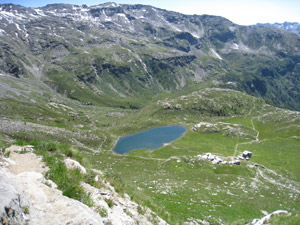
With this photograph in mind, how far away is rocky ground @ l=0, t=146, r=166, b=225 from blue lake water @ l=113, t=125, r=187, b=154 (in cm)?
12135

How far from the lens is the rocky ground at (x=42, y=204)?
6277 millimetres

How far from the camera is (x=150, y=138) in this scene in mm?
161000

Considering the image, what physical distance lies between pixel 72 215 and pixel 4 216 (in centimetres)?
237

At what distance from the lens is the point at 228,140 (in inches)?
6048

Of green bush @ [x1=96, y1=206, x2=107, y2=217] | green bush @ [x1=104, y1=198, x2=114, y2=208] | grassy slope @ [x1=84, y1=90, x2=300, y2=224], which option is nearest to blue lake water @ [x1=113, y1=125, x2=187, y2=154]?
grassy slope @ [x1=84, y1=90, x2=300, y2=224]

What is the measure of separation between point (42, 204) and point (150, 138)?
506 feet

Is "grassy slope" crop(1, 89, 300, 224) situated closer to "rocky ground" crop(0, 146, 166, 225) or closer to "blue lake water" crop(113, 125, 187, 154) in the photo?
"rocky ground" crop(0, 146, 166, 225)

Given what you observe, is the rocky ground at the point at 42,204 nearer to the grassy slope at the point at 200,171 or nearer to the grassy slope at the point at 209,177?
the grassy slope at the point at 200,171

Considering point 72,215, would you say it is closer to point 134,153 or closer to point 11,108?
point 134,153

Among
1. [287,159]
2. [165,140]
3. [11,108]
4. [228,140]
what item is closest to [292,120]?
[228,140]

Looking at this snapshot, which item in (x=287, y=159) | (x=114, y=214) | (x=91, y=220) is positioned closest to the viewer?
(x=91, y=220)

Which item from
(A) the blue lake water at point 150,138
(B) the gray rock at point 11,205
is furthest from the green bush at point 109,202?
(A) the blue lake water at point 150,138

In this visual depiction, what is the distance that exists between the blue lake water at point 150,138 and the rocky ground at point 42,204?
121 m

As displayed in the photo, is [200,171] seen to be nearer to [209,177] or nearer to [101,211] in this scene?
[209,177]
